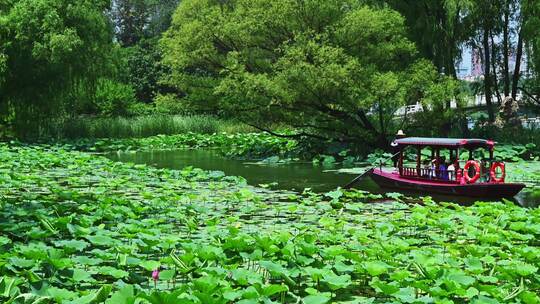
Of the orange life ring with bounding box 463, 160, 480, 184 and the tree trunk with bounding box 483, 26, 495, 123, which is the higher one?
the tree trunk with bounding box 483, 26, 495, 123

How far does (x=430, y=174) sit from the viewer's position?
32.3 ft

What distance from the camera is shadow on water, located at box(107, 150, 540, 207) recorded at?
30.4 feet

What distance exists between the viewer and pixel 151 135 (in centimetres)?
2395

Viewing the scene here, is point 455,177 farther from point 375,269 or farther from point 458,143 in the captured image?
point 375,269

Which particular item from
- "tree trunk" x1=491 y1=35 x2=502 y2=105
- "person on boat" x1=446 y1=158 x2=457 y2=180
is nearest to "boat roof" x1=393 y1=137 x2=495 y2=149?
"person on boat" x1=446 y1=158 x2=457 y2=180

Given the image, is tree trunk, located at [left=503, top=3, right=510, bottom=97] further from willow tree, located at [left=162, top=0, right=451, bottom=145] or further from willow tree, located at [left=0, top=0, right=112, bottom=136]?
willow tree, located at [left=0, top=0, right=112, bottom=136]

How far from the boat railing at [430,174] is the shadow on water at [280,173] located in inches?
16.1

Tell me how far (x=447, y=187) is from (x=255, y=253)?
233 inches

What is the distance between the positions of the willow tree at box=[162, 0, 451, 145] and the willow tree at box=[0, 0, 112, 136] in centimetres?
346

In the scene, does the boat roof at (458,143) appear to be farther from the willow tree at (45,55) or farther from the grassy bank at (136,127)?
the grassy bank at (136,127)

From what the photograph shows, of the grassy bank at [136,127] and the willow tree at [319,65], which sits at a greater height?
the willow tree at [319,65]

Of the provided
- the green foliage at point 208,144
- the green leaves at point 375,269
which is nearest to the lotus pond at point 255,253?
the green leaves at point 375,269

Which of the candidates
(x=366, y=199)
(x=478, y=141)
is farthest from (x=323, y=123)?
(x=366, y=199)

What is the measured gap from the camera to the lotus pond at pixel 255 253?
309 centimetres
